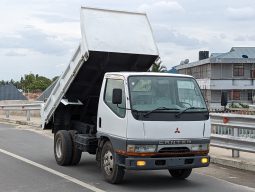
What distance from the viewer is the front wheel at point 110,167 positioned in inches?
335

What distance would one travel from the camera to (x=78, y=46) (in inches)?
403

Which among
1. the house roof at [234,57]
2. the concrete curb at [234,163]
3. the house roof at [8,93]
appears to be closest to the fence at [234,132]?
the concrete curb at [234,163]

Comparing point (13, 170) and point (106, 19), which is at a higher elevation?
point (106, 19)

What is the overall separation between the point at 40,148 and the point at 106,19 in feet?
18.3

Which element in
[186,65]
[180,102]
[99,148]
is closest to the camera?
[180,102]

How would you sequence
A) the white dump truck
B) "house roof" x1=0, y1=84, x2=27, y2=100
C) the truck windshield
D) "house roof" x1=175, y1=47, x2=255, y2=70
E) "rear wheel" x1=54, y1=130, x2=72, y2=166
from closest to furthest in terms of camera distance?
the white dump truck, the truck windshield, "rear wheel" x1=54, y1=130, x2=72, y2=166, "house roof" x1=0, y1=84, x2=27, y2=100, "house roof" x1=175, y1=47, x2=255, y2=70

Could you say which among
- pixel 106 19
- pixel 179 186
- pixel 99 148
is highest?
pixel 106 19

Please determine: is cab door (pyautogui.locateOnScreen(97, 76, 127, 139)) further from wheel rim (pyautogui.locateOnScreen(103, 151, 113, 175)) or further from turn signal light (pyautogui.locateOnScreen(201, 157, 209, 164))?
turn signal light (pyautogui.locateOnScreen(201, 157, 209, 164))

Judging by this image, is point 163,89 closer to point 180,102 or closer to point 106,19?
point 180,102

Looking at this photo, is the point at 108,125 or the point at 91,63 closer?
the point at 108,125

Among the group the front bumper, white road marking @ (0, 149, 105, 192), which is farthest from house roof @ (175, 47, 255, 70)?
the front bumper

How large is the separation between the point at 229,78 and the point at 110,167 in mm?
43477

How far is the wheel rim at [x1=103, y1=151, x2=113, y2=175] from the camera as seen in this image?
8.67 m

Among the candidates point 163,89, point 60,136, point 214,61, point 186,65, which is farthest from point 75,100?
point 186,65
